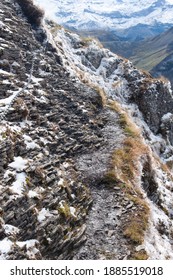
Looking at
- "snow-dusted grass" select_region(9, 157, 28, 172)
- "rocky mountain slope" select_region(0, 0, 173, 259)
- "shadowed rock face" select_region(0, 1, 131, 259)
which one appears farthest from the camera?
"snow-dusted grass" select_region(9, 157, 28, 172)

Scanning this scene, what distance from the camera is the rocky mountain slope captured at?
76.4 ft

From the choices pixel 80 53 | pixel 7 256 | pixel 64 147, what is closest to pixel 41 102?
pixel 64 147

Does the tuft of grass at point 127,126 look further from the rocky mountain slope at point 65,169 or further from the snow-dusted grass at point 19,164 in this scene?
the snow-dusted grass at point 19,164

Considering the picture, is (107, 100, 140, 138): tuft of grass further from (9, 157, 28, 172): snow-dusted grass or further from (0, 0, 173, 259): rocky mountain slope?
(9, 157, 28, 172): snow-dusted grass

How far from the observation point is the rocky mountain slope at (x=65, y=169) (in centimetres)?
2330

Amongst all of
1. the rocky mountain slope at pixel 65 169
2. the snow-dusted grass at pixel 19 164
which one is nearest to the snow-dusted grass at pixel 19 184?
the rocky mountain slope at pixel 65 169

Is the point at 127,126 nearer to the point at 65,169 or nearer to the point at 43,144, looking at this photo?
the point at 65,169

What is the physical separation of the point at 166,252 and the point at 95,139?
13.2m

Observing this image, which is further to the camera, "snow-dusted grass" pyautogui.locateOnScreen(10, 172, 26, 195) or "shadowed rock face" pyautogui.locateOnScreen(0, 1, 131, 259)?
"snow-dusted grass" pyautogui.locateOnScreen(10, 172, 26, 195)

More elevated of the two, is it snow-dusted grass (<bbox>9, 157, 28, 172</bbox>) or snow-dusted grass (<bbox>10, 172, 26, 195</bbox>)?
snow-dusted grass (<bbox>9, 157, 28, 172</bbox>)

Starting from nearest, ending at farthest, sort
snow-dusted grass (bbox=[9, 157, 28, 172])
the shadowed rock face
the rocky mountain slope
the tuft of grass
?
the shadowed rock face
the rocky mountain slope
snow-dusted grass (bbox=[9, 157, 28, 172])
the tuft of grass

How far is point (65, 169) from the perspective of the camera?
1185 inches

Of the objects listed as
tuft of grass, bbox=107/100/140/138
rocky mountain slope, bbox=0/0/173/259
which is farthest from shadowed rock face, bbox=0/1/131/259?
tuft of grass, bbox=107/100/140/138

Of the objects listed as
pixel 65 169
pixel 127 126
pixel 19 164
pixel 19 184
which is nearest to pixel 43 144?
pixel 65 169
